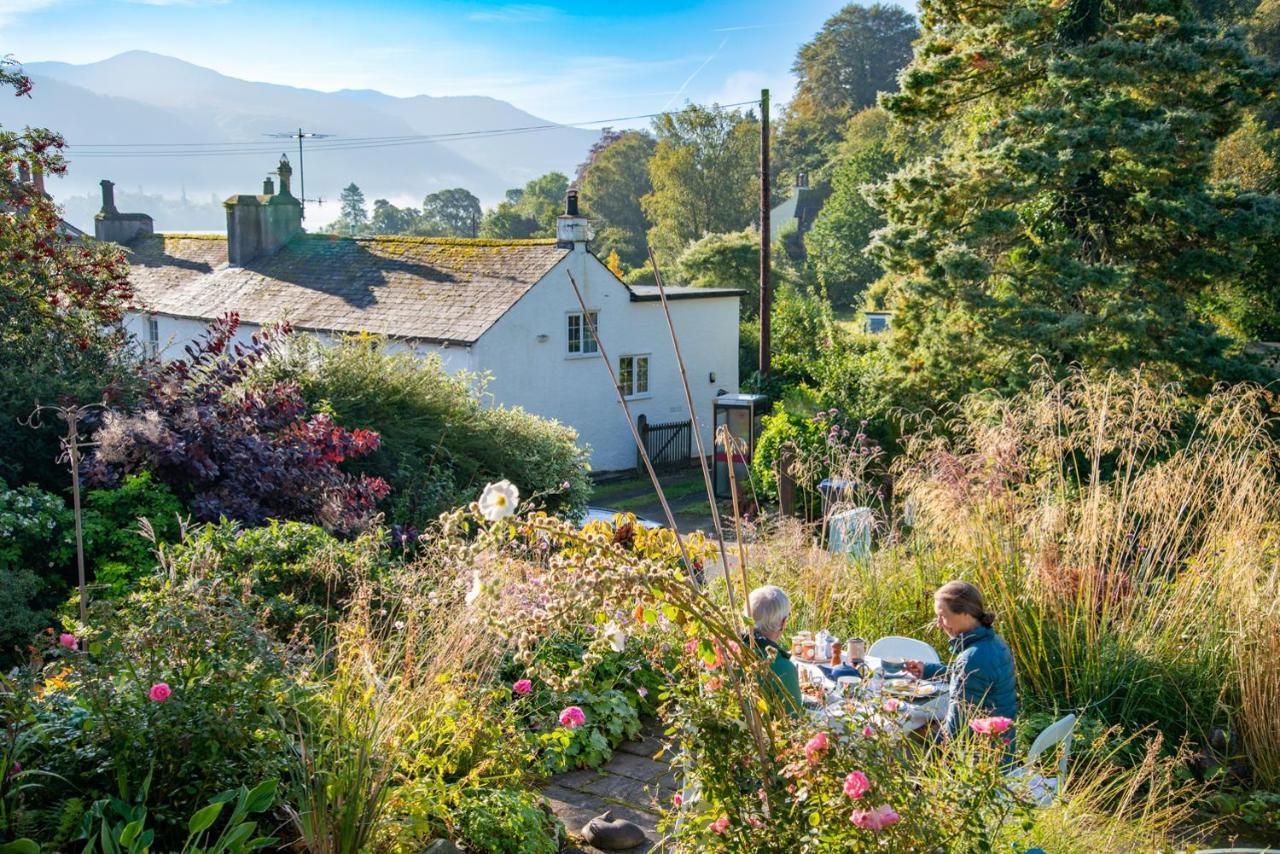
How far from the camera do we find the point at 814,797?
287 centimetres

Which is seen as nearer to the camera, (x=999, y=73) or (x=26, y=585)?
(x=26, y=585)

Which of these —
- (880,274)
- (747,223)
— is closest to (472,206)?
(747,223)

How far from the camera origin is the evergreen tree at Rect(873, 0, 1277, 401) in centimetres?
1550

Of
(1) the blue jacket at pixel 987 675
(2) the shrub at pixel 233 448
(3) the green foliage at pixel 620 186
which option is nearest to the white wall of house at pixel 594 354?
(2) the shrub at pixel 233 448

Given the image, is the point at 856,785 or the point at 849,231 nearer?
the point at 856,785

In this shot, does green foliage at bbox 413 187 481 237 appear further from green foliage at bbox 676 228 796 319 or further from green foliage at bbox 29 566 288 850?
green foliage at bbox 29 566 288 850

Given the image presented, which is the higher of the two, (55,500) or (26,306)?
(26,306)

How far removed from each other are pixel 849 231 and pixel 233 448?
48.6 metres

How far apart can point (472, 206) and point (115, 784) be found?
106m

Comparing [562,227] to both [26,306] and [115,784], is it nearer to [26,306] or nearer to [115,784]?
[26,306]

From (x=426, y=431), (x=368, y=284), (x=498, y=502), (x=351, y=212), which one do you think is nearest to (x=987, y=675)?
(x=498, y=502)

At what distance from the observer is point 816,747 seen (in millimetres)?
2736

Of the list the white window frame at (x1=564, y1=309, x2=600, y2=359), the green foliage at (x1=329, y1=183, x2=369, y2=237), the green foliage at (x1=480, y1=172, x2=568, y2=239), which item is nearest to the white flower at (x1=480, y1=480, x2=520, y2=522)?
the white window frame at (x1=564, y1=309, x2=600, y2=359)

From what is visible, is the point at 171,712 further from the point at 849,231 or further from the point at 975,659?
the point at 849,231
